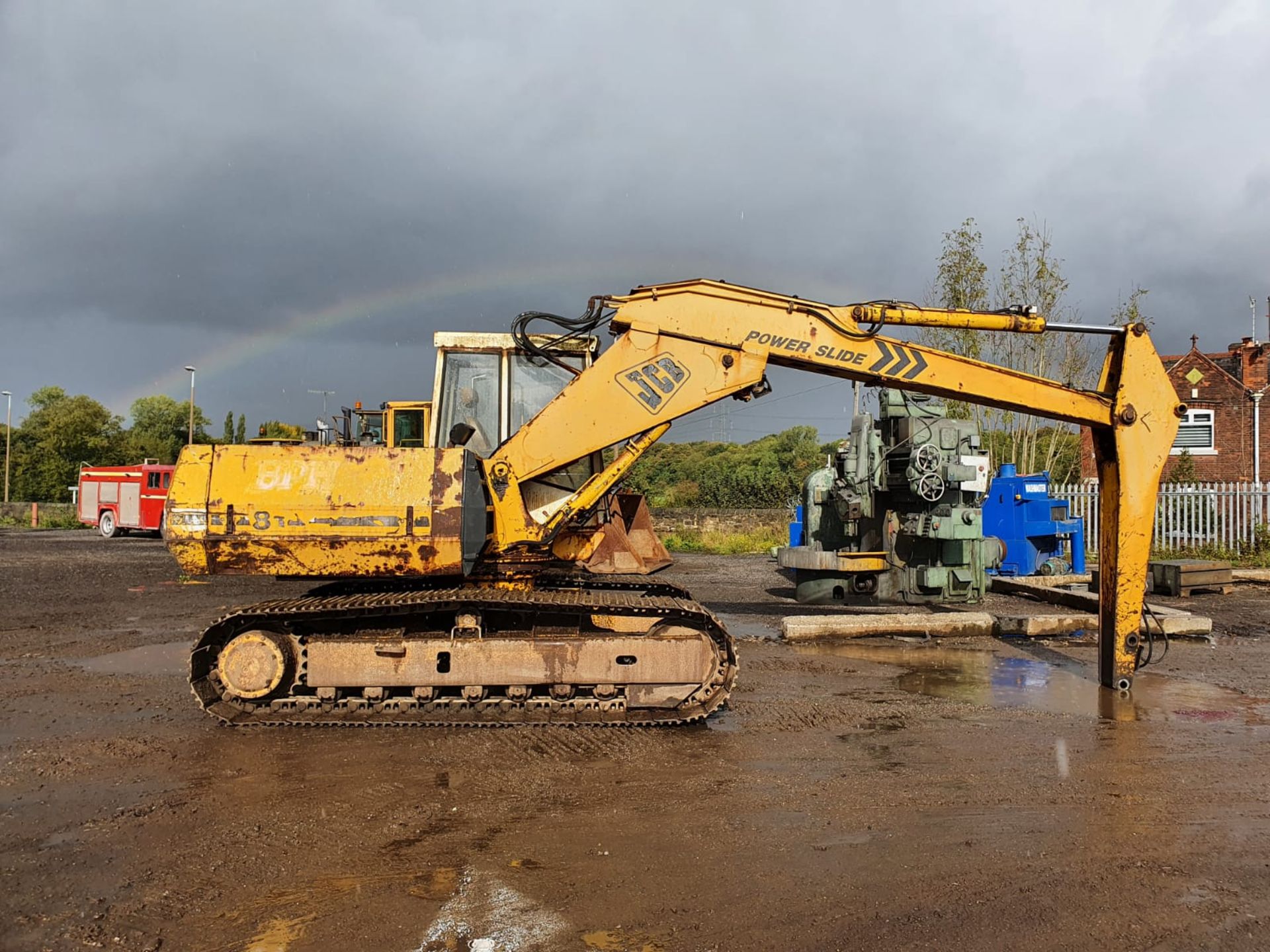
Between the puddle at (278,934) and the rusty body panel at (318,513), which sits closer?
the puddle at (278,934)

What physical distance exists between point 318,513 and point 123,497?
31411 millimetres

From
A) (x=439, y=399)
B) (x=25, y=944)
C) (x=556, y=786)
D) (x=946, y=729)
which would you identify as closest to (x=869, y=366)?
(x=946, y=729)

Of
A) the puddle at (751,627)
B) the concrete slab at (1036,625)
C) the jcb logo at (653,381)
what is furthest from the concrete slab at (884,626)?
the jcb logo at (653,381)

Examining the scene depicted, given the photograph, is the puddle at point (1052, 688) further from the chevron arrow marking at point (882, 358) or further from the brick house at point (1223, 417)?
the brick house at point (1223, 417)

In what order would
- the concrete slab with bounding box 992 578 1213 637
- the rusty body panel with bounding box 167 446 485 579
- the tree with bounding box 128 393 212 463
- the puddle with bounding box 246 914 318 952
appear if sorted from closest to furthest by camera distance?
1. the puddle with bounding box 246 914 318 952
2. the rusty body panel with bounding box 167 446 485 579
3. the concrete slab with bounding box 992 578 1213 637
4. the tree with bounding box 128 393 212 463

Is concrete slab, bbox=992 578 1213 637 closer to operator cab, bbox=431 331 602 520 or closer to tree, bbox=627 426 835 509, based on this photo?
operator cab, bbox=431 331 602 520

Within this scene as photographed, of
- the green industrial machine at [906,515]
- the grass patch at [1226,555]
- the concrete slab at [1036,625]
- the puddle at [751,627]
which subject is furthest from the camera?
the grass patch at [1226,555]

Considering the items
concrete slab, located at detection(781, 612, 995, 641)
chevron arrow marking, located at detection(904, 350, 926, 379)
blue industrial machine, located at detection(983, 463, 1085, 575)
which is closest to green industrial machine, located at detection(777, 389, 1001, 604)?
blue industrial machine, located at detection(983, 463, 1085, 575)

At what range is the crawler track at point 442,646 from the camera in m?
6.21

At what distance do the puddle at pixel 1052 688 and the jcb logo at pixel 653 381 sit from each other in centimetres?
330

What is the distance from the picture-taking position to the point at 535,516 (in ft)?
22.1

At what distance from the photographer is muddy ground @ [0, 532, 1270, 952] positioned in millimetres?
3396

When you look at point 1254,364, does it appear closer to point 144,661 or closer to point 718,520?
point 718,520

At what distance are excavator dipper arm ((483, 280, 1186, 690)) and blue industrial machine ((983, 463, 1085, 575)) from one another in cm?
754
